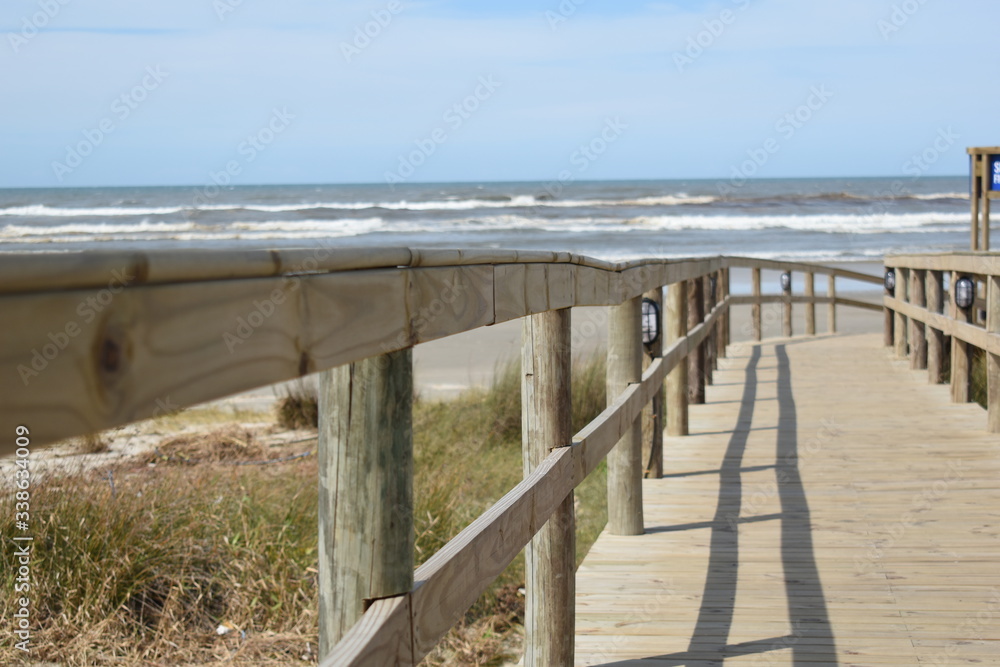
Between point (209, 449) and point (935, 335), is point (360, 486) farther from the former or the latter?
point (935, 335)

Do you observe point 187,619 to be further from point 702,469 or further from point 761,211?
point 761,211

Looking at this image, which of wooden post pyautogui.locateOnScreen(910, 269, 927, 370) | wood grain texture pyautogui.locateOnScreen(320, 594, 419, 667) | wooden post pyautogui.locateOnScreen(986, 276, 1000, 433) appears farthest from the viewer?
wooden post pyautogui.locateOnScreen(910, 269, 927, 370)

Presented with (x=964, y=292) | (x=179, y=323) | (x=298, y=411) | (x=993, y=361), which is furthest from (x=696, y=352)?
(x=179, y=323)

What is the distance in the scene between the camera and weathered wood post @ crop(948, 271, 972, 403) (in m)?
6.69

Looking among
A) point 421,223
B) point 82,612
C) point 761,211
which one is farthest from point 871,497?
point 761,211

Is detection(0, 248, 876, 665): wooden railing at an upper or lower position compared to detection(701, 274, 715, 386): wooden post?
upper

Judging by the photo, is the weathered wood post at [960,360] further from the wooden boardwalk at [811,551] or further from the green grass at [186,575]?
the green grass at [186,575]

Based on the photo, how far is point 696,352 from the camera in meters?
7.09

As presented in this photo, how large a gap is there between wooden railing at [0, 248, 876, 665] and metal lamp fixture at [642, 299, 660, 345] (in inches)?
74.1

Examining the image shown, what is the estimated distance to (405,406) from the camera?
1.39m

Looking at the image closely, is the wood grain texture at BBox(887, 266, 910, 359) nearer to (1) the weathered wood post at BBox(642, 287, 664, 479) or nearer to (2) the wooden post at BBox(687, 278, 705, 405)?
(2) the wooden post at BBox(687, 278, 705, 405)

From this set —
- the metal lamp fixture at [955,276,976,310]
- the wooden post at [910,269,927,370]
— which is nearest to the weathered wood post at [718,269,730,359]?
the wooden post at [910,269,927,370]

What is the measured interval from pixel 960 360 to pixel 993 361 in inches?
45.0

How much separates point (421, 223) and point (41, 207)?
72.4ft
